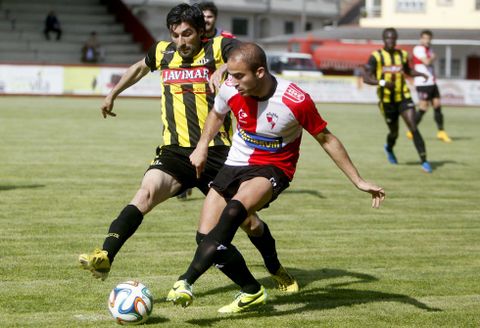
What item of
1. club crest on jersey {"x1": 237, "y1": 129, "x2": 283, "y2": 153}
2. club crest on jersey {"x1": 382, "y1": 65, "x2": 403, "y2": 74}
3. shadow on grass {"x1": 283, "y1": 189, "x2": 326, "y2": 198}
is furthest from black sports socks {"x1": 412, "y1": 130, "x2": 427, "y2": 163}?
club crest on jersey {"x1": 237, "y1": 129, "x2": 283, "y2": 153}

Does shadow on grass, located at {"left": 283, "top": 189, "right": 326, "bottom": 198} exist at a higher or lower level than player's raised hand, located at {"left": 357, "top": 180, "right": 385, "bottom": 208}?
lower

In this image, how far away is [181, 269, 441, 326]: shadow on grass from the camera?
647 cm

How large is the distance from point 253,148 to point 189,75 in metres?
1.13

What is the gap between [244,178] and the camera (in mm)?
6309

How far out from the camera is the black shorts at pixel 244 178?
6277mm

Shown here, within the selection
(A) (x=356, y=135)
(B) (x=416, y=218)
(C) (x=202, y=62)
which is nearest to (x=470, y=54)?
(A) (x=356, y=135)

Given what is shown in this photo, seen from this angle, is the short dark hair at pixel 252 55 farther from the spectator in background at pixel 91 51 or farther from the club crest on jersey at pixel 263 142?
the spectator in background at pixel 91 51

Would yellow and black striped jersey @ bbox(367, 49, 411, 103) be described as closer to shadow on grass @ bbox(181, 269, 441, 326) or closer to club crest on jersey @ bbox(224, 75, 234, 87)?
shadow on grass @ bbox(181, 269, 441, 326)

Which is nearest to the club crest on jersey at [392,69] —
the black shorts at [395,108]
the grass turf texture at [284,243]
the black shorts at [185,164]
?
the black shorts at [395,108]

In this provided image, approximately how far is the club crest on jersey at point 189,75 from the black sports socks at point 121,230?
115 cm

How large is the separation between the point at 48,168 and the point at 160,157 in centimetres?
793

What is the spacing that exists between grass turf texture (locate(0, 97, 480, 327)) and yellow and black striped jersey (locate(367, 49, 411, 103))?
1206mm

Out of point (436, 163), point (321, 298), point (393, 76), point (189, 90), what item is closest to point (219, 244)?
point (321, 298)

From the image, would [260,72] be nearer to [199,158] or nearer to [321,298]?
[199,158]
